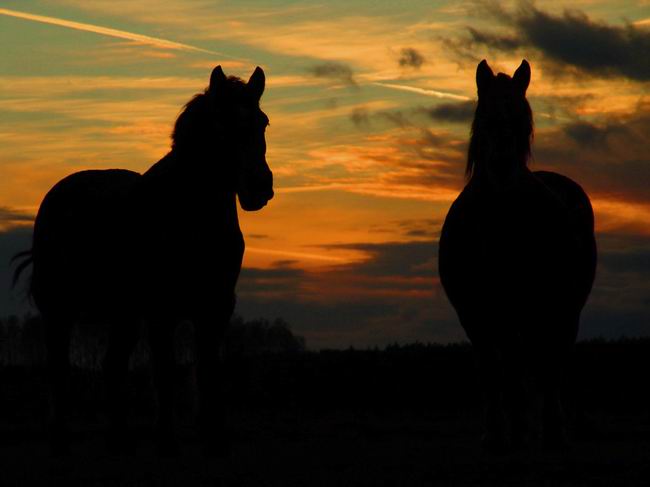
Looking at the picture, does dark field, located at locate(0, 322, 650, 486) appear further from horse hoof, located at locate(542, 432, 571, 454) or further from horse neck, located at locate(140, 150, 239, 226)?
horse neck, located at locate(140, 150, 239, 226)

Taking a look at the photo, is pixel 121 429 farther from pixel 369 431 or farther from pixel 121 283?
pixel 369 431

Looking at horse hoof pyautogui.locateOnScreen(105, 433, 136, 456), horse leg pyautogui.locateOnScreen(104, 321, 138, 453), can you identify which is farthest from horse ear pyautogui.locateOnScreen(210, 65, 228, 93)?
horse hoof pyautogui.locateOnScreen(105, 433, 136, 456)

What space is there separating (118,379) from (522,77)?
522cm

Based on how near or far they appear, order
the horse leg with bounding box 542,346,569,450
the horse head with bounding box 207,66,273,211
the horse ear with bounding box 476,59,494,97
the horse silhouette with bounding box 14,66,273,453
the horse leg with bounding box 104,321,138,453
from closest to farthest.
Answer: the horse head with bounding box 207,66,273,211 → the horse silhouette with bounding box 14,66,273,453 → the horse ear with bounding box 476,59,494,97 → the horse leg with bounding box 542,346,569,450 → the horse leg with bounding box 104,321,138,453

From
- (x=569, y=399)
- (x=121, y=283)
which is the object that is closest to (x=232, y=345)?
(x=569, y=399)

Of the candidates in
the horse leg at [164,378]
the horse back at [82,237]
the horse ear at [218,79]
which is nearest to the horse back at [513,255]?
the horse ear at [218,79]

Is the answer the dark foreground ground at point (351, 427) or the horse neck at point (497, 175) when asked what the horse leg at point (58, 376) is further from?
the horse neck at point (497, 175)

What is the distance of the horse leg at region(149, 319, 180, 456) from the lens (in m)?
10.2

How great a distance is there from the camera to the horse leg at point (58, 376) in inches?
479

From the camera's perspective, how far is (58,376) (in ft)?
40.5

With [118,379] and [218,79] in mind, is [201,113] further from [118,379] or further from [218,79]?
[118,379]

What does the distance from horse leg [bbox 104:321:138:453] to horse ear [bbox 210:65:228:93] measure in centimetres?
297

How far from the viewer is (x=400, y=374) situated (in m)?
23.0

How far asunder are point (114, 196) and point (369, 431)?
17.4 feet
